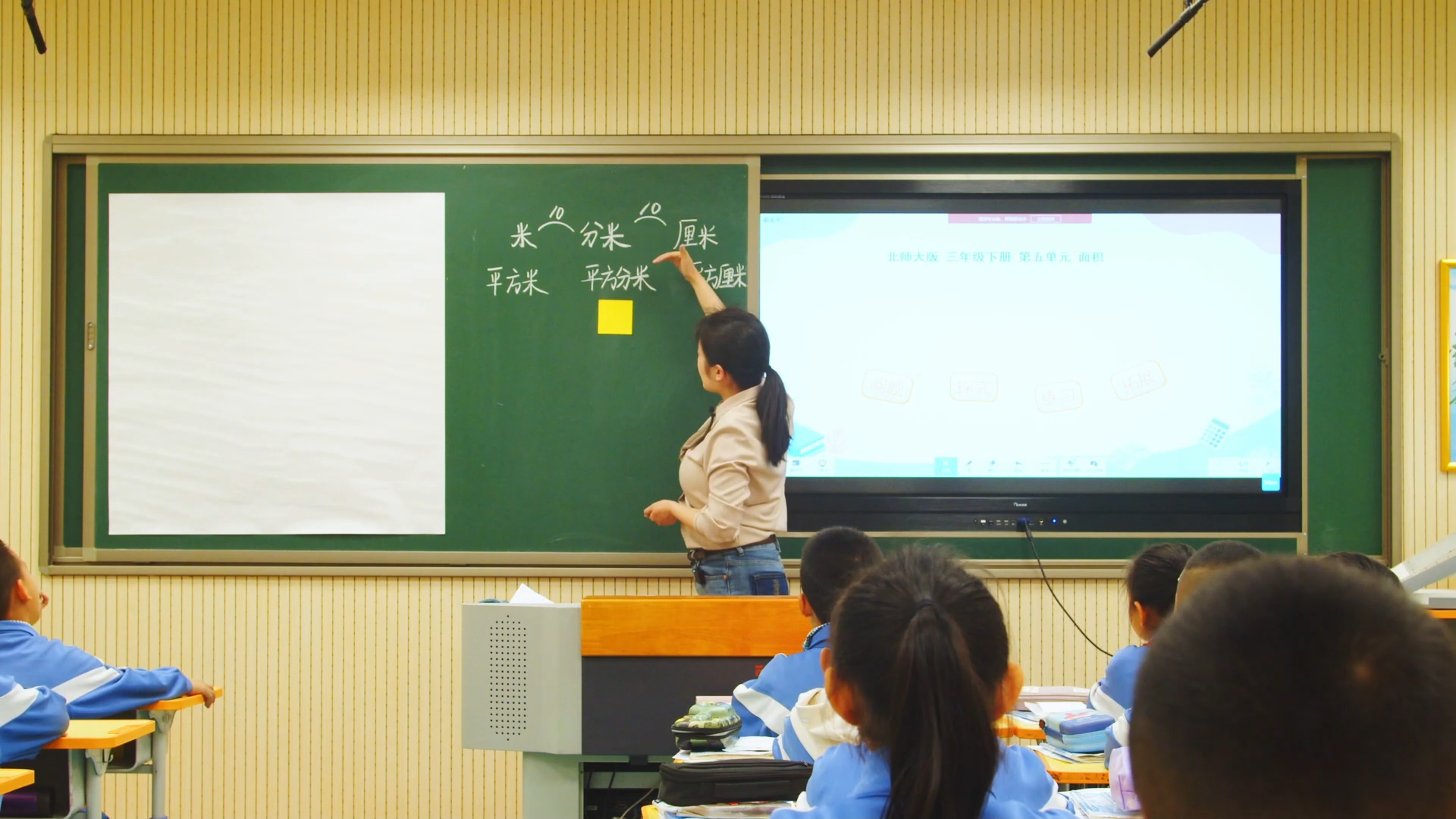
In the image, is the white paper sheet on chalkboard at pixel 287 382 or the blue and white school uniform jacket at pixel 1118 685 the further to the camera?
the white paper sheet on chalkboard at pixel 287 382

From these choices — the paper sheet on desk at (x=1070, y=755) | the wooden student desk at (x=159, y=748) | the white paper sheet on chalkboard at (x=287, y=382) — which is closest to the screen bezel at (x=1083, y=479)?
the white paper sheet on chalkboard at (x=287, y=382)

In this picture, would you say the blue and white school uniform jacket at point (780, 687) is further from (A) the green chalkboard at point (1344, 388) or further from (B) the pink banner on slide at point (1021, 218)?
(A) the green chalkboard at point (1344, 388)

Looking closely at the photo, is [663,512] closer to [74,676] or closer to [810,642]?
[810,642]

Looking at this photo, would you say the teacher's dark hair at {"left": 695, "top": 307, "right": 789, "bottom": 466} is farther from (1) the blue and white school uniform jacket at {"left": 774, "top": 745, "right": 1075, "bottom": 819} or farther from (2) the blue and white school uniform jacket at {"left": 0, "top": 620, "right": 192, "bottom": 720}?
(1) the blue and white school uniform jacket at {"left": 774, "top": 745, "right": 1075, "bottom": 819}

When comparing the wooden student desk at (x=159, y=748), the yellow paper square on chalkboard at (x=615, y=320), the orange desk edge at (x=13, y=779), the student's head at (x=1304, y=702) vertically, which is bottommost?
the wooden student desk at (x=159, y=748)

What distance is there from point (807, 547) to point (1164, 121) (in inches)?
94.2

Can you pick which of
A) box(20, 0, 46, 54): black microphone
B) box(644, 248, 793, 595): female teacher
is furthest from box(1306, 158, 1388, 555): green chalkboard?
box(20, 0, 46, 54): black microphone

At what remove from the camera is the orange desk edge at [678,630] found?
2646mm

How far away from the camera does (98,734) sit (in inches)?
83.2

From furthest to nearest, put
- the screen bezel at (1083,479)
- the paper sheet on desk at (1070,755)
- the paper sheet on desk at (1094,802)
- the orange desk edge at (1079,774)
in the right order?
the screen bezel at (1083,479), the paper sheet on desk at (1070,755), the orange desk edge at (1079,774), the paper sheet on desk at (1094,802)

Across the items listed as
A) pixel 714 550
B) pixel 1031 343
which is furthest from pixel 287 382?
pixel 1031 343

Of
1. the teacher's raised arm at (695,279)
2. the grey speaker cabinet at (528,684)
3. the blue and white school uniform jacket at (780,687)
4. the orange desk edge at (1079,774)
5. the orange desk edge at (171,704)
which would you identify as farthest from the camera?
the teacher's raised arm at (695,279)

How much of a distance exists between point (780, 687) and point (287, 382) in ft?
7.88

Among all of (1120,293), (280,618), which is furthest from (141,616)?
(1120,293)
